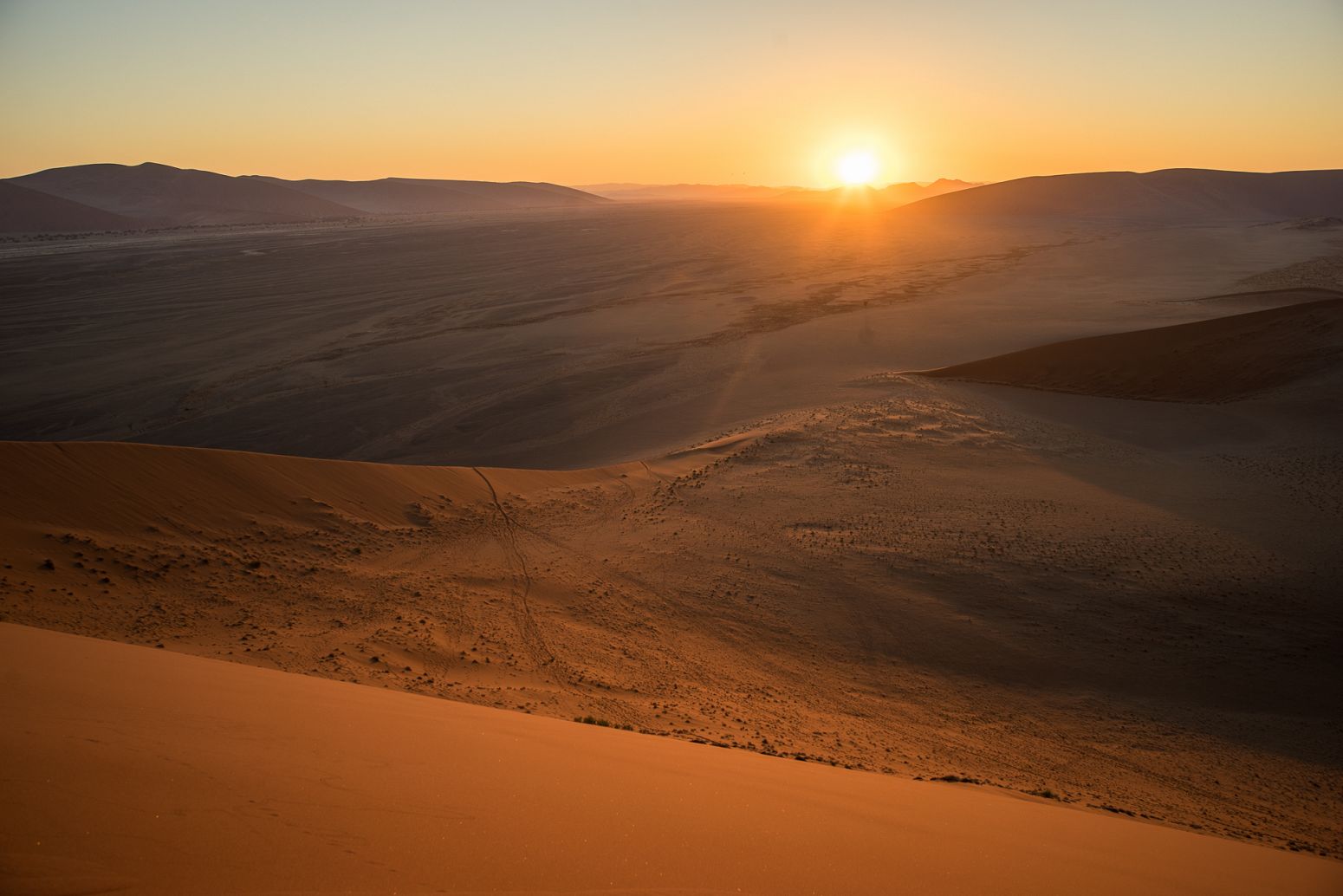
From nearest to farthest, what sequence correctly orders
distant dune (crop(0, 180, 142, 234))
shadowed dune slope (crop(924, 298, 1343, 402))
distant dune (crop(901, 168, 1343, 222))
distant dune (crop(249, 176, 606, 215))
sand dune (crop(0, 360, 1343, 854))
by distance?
sand dune (crop(0, 360, 1343, 854)), shadowed dune slope (crop(924, 298, 1343, 402)), distant dune (crop(901, 168, 1343, 222)), distant dune (crop(0, 180, 142, 234)), distant dune (crop(249, 176, 606, 215))

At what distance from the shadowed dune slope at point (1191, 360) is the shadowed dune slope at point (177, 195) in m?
111

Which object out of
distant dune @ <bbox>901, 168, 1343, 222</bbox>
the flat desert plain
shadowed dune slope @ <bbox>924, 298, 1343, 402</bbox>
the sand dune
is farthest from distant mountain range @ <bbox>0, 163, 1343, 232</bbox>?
the sand dune

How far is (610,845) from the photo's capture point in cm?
270

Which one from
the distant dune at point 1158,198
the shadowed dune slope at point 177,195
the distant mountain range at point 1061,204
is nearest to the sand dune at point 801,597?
the distant mountain range at point 1061,204

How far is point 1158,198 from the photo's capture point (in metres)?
81.5

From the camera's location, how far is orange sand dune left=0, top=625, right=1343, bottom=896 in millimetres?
2252

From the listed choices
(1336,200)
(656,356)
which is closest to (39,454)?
(656,356)

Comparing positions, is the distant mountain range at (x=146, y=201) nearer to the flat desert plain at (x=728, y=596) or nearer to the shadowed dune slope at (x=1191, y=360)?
the flat desert plain at (x=728, y=596)

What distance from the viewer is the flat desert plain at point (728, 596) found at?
3.15m

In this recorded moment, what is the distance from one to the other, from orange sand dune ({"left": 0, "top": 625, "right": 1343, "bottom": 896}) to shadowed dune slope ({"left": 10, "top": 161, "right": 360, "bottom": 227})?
11913 cm

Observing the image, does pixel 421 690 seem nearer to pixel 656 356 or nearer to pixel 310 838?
pixel 310 838

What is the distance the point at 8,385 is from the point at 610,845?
25.1 m

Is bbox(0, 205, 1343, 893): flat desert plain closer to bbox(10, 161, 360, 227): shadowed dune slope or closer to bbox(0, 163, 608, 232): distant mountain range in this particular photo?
bbox(0, 163, 608, 232): distant mountain range

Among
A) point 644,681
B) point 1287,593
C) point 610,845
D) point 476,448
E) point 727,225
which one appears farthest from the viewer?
point 727,225
